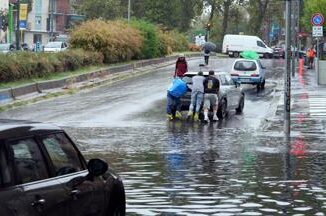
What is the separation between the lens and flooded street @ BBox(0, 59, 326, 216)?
10219 mm

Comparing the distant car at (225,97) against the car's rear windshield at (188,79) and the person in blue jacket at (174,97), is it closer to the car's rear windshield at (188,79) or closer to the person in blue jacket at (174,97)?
the car's rear windshield at (188,79)

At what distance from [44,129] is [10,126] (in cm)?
52

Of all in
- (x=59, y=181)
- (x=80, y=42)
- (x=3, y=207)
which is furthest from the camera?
(x=80, y=42)

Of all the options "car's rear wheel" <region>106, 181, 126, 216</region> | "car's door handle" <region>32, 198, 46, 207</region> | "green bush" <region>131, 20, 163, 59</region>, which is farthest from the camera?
"green bush" <region>131, 20, 163, 59</region>

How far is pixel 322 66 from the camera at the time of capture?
3544 cm

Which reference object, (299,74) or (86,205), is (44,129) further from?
(299,74)

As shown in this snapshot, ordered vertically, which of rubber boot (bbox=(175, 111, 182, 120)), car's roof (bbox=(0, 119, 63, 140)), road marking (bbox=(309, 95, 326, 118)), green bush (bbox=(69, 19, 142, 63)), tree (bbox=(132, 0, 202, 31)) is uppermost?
tree (bbox=(132, 0, 202, 31))

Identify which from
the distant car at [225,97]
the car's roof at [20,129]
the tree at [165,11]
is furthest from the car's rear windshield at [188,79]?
the tree at [165,11]

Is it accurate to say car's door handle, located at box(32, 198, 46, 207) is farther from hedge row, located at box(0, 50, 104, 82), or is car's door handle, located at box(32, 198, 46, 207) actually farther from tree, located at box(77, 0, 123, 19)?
tree, located at box(77, 0, 123, 19)

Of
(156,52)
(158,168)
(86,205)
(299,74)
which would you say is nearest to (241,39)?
(156,52)

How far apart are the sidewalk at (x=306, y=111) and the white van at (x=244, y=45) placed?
3421cm

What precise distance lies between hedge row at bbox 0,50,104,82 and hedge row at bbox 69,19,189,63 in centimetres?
132

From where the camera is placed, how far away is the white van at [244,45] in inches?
2822

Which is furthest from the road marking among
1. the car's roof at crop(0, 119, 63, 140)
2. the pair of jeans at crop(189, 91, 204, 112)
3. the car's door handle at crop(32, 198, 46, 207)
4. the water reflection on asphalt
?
the car's door handle at crop(32, 198, 46, 207)
